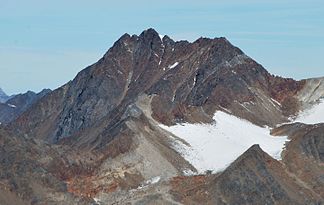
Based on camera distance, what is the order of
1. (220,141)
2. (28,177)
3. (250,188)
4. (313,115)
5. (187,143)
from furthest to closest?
(313,115) → (220,141) → (187,143) → (250,188) → (28,177)

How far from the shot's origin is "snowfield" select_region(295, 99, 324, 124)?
412 feet

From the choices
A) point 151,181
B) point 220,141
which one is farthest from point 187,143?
point 151,181

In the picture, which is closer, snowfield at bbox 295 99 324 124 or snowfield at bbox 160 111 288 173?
snowfield at bbox 160 111 288 173

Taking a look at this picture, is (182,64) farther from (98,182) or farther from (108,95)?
(98,182)

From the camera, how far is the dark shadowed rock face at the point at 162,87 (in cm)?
12483

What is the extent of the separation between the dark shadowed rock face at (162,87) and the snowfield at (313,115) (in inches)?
177

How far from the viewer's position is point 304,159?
90.3m

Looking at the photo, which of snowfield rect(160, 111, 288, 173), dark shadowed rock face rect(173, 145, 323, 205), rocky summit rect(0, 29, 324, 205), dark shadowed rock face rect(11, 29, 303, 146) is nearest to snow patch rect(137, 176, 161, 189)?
rocky summit rect(0, 29, 324, 205)

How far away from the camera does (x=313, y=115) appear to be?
12825cm

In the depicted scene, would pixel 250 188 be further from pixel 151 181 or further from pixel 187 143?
pixel 187 143

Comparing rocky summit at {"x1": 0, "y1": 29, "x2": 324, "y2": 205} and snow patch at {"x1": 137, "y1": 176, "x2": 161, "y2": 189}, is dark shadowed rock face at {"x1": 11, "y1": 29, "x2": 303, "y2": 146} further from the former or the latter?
snow patch at {"x1": 137, "y1": 176, "x2": 161, "y2": 189}

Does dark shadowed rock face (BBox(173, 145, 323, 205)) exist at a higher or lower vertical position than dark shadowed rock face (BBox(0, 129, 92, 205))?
lower

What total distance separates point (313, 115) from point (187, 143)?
1561 inches

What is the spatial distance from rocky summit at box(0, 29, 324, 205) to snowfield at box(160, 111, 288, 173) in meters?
0.21
